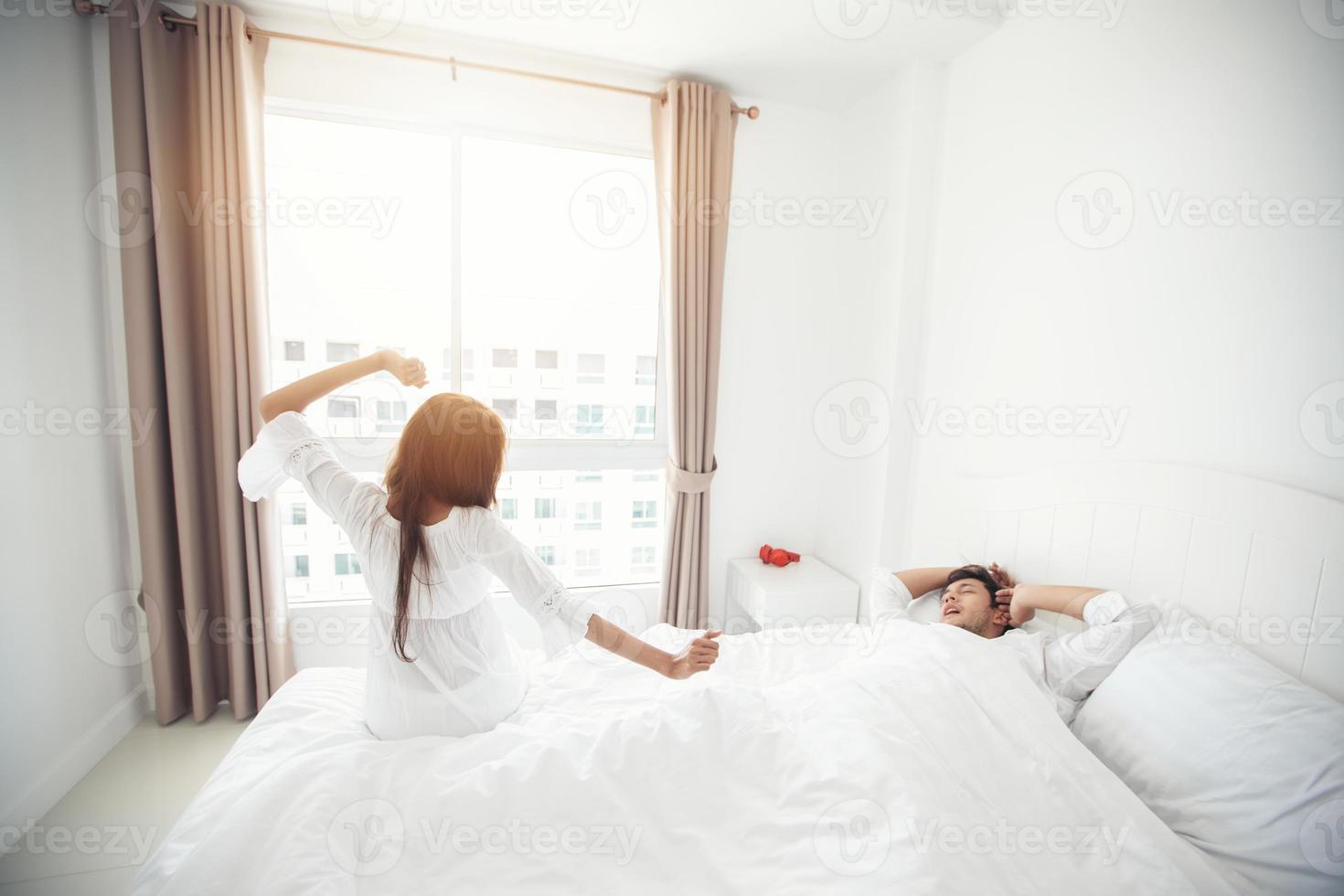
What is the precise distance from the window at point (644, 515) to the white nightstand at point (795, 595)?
45 cm

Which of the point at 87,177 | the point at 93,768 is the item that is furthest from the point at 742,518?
the point at 87,177

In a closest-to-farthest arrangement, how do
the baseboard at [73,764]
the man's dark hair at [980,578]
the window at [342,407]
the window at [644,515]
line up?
the baseboard at [73,764] < the man's dark hair at [980,578] < the window at [342,407] < the window at [644,515]

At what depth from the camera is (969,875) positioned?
0.90 m

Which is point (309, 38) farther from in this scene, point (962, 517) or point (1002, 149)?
point (962, 517)

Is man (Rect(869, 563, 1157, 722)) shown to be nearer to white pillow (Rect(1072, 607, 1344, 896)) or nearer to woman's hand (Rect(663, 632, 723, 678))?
white pillow (Rect(1072, 607, 1344, 896))

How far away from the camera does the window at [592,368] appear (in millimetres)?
2639

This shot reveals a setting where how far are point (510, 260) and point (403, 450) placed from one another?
1.41 metres

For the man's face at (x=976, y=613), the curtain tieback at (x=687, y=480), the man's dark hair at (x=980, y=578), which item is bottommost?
the man's face at (x=976, y=613)

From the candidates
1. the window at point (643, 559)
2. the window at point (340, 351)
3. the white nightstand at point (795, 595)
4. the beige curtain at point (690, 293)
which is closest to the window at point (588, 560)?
the window at point (643, 559)

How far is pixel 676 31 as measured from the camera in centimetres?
211

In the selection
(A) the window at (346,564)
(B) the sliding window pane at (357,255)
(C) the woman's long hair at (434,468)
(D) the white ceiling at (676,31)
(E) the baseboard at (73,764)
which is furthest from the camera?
(A) the window at (346,564)

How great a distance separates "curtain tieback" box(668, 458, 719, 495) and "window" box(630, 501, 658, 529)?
28 centimetres

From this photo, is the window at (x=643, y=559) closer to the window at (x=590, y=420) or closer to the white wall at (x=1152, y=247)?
the window at (x=590, y=420)

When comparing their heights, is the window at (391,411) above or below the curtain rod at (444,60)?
below
